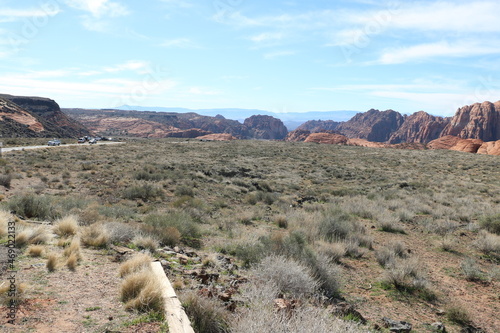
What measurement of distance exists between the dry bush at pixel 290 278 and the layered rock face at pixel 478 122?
147988 mm

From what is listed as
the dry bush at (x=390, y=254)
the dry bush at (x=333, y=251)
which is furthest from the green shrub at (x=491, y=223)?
the dry bush at (x=333, y=251)

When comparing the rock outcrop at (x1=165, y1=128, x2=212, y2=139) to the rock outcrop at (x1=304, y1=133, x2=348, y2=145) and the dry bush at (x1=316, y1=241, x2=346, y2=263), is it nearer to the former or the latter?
the rock outcrop at (x1=304, y1=133, x2=348, y2=145)

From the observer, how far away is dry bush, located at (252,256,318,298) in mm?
5488

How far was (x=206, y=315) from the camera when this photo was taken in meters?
4.13

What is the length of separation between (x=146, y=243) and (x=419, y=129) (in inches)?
7326

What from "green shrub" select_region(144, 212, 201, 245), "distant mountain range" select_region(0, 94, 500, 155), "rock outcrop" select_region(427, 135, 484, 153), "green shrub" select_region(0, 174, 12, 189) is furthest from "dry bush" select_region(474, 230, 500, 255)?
"rock outcrop" select_region(427, 135, 484, 153)

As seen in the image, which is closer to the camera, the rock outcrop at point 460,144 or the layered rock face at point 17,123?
the layered rock face at point 17,123

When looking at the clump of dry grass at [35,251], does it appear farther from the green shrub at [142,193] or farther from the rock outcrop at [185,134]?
the rock outcrop at [185,134]

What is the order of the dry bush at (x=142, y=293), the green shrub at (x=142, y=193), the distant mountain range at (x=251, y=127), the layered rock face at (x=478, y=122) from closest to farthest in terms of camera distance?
the dry bush at (x=142, y=293)
the green shrub at (x=142, y=193)
the distant mountain range at (x=251, y=127)
the layered rock face at (x=478, y=122)

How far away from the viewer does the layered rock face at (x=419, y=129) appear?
14825 centimetres

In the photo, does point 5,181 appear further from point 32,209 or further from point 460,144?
point 460,144

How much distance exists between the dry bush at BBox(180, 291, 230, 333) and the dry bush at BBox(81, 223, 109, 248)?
356 cm

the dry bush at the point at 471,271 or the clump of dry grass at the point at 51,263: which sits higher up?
the clump of dry grass at the point at 51,263

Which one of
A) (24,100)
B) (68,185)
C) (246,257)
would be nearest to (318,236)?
(246,257)
